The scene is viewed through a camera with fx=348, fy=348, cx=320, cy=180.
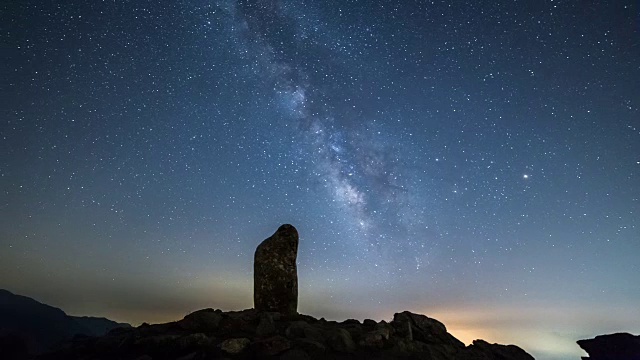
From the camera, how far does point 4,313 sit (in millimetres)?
129625

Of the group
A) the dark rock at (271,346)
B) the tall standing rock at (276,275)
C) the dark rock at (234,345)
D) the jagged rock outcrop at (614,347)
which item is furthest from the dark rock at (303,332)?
the jagged rock outcrop at (614,347)

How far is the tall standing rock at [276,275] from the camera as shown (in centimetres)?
1883

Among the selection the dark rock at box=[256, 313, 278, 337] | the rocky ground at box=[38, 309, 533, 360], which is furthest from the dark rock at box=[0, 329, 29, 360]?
the dark rock at box=[256, 313, 278, 337]

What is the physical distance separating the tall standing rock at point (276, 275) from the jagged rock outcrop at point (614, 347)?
238 feet

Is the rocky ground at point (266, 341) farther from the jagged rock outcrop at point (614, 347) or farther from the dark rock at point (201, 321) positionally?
the jagged rock outcrop at point (614, 347)

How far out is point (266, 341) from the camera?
13.6m

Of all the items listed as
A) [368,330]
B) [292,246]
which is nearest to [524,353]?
[368,330]

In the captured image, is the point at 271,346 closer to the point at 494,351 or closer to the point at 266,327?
the point at 266,327

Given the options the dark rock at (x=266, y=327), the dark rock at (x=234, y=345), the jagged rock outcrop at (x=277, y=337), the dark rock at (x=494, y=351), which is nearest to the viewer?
the dark rock at (x=234, y=345)

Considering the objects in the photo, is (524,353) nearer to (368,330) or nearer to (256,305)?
(368,330)

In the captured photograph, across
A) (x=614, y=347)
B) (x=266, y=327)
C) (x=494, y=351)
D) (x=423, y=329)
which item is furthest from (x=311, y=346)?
(x=614, y=347)

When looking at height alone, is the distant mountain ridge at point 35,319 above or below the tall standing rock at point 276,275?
below

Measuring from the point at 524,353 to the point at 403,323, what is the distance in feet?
28.1

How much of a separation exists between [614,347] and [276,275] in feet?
249
